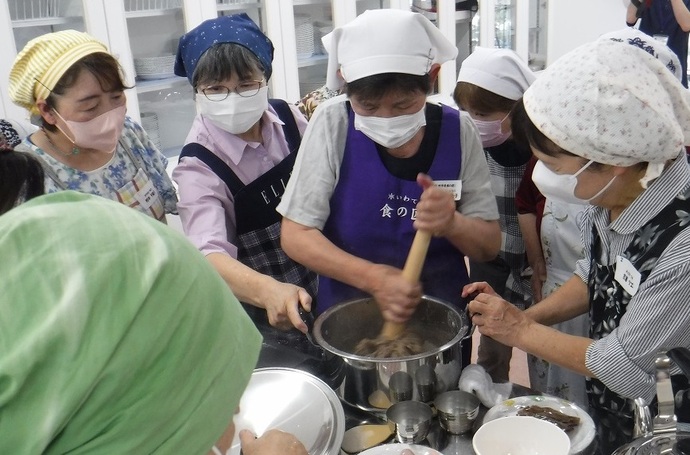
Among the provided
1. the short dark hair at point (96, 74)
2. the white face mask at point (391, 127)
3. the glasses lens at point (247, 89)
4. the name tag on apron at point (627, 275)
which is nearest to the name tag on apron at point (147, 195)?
the short dark hair at point (96, 74)

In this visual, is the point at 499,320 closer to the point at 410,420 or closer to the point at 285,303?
the point at 410,420

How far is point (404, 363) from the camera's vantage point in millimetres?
1021

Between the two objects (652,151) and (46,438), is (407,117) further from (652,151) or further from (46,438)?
(46,438)

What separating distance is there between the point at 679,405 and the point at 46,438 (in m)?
1.09

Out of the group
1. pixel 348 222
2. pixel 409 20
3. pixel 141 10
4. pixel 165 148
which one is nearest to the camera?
pixel 409 20

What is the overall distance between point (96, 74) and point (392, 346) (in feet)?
3.21

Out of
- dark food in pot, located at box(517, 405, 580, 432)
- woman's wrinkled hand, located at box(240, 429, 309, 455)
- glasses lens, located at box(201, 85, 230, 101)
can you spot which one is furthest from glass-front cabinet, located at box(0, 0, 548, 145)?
dark food in pot, located at box(517, 405, 580, 432)

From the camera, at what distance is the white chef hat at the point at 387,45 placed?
4.10ft

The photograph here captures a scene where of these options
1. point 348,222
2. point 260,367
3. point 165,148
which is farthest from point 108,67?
point 165,148

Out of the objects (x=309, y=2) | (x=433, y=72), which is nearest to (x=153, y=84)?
(x=309, y=2)

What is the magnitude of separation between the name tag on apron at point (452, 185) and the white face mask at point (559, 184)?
0.62 feet

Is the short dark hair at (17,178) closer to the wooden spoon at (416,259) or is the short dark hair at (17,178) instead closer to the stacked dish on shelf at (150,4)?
the wooden spoon at (416,259)

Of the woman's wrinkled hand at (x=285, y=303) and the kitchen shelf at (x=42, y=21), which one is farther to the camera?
the kitchen shelf at (x=42, y=21)

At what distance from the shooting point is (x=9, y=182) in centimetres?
108
